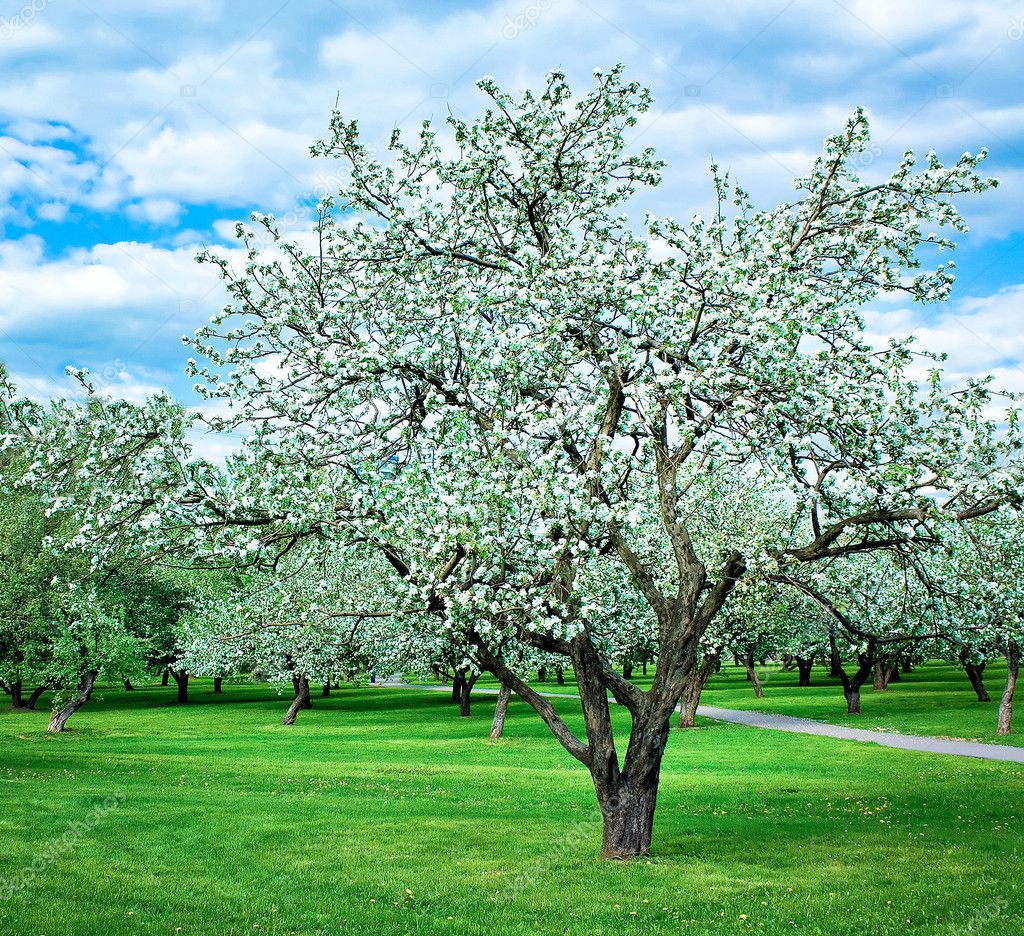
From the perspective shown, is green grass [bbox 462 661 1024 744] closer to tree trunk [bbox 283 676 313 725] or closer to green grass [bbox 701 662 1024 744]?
green grass [bbox 701 662 1024 744]

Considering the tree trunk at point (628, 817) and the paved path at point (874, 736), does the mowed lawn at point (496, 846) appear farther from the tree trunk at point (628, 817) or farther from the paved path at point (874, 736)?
the paved path at point (874, 736)

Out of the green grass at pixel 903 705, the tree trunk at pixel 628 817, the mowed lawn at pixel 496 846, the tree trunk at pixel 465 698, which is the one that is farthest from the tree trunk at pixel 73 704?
the green grass at pixel 903 705

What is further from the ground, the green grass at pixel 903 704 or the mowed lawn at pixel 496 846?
the mowed lawn at pixel 496 846

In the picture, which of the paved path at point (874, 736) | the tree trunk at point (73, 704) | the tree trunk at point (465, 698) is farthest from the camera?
the tree trunk at point (465, 698)

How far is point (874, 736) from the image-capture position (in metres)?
38.3

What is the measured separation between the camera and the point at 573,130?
1426 cm

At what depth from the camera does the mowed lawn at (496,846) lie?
11.2m

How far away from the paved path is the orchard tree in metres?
22.1

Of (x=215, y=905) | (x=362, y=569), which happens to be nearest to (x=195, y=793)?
(x=215, y=905)

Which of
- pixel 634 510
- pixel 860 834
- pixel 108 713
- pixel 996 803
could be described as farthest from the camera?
pixel 108 713

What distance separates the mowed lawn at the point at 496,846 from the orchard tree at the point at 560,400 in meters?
2.28

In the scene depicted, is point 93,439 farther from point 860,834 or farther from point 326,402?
point 860,834

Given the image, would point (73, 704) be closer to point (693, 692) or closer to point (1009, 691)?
point (693, 692)

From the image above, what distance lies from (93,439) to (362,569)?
3672 cm
